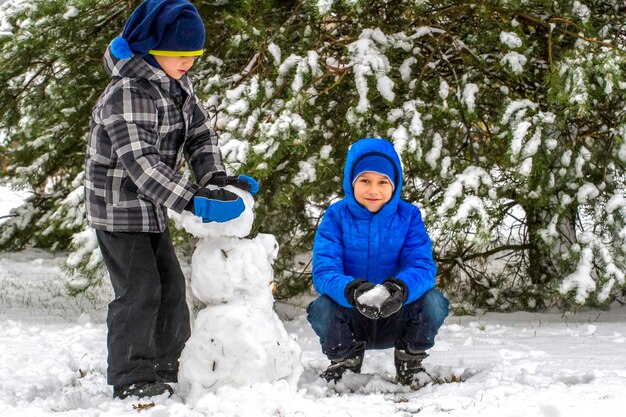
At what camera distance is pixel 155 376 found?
127 inches

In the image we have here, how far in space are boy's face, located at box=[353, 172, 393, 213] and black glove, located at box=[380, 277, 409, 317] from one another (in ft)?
1.47

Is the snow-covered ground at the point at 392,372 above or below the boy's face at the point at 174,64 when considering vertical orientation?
below

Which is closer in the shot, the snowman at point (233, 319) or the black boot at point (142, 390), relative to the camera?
the snowman at point (233, 319)

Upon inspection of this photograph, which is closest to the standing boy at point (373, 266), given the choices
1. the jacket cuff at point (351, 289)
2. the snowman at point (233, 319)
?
the jacket cuff at point (351, 289)

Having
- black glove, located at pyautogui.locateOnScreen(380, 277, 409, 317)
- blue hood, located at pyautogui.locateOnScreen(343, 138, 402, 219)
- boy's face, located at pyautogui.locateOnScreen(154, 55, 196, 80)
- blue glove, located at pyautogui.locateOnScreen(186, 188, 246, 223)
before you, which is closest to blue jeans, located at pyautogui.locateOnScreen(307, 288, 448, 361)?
black glove, located at pyautogui.locateOnScreen(380, 277, 409, 317)

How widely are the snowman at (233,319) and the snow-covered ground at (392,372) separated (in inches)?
3.1

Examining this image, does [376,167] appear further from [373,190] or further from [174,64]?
[174,64]

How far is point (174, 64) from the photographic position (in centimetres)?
319

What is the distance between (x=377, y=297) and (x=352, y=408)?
1.73ft

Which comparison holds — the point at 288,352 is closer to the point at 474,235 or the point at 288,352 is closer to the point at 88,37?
the point at 474,235

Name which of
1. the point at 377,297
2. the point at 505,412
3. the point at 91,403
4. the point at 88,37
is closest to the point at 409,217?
the point at 377,297

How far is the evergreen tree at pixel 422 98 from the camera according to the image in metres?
4.33

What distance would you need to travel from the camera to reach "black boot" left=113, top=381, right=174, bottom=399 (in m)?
3.08

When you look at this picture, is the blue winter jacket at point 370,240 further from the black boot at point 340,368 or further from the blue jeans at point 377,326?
the black boot at point 340,368
